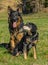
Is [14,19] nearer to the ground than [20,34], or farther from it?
farther from it

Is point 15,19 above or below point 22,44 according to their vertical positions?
above

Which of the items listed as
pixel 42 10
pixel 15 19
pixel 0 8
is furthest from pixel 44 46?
pixel 0 8

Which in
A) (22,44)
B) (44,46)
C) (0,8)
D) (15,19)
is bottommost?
(0,8)

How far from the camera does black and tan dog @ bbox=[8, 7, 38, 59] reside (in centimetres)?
797

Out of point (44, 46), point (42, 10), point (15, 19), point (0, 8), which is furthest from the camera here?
point (0, 8)

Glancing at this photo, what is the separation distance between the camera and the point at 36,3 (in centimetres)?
3950

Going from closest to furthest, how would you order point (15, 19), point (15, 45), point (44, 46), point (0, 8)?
point (15, 19) < point (15, 45) < point (44, 46) < point (0, 8)

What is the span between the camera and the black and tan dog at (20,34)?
7973 mm

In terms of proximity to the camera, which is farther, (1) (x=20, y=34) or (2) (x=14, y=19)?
(1) (x=20, y=34)

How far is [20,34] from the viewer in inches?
332

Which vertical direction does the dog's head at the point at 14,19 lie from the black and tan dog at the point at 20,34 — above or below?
above

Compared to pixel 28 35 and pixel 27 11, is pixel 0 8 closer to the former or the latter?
pixel 27 11

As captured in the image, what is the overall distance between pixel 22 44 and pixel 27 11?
104ft

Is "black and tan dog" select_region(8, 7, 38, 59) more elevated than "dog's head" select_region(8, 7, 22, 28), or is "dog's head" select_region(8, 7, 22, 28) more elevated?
"dog's head" select_region(8, 7, 22, 28)
